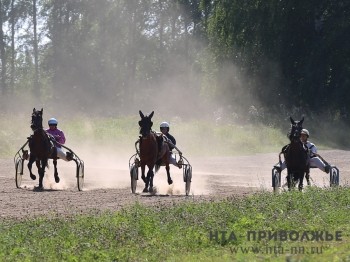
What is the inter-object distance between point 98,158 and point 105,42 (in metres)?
50.8

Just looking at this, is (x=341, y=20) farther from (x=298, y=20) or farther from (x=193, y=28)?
(x=193, y=28)

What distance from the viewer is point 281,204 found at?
16.3 meters

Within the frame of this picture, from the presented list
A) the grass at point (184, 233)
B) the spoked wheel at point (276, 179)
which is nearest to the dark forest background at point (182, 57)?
the spoked wheel at point (276, 179)

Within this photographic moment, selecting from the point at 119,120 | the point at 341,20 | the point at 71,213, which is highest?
the point at 341,20

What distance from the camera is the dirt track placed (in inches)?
740

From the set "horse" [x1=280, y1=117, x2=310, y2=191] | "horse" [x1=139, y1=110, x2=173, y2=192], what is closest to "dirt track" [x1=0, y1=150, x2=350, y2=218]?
"horse" [x1=139, y1=110, x2=173, y2=192]

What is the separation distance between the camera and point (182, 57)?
91.2 m

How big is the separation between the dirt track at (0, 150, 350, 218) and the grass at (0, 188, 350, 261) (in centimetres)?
229

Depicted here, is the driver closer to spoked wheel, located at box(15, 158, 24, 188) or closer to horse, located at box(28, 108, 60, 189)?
horse, located at box(28, 108, 60, 189)

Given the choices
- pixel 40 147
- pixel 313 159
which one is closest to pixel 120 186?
pixel 40 147

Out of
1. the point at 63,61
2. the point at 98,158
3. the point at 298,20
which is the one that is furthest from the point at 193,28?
the point at 98,158

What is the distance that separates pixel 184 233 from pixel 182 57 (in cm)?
7835

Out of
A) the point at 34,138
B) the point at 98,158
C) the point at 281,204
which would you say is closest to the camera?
the point at 281,204

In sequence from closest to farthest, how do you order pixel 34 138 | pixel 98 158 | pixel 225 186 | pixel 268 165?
pixel 34 138 → pixel 225 186 → pixel 268 165 → pixel 98 158
